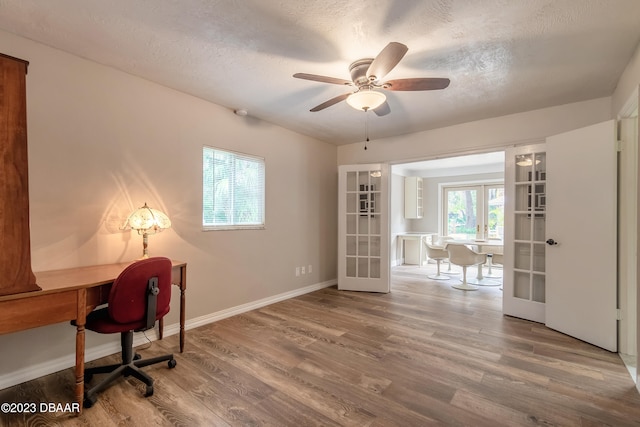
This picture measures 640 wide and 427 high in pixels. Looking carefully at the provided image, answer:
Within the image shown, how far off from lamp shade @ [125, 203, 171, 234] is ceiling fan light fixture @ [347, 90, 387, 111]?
6.53ft

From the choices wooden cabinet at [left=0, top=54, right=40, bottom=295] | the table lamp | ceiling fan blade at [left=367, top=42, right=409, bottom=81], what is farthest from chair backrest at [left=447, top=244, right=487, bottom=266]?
wooden cabinet at [left=0, top=54, right=40, bottom=295]

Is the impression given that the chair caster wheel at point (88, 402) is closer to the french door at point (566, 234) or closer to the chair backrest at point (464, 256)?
the french door at point (566, 234)

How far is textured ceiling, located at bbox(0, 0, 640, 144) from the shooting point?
1805mm

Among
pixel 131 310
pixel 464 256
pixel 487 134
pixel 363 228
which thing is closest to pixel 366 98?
pixel 131 310

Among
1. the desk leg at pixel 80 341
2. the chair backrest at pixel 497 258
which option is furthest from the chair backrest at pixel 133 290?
the chair backrest at pixel 497 258

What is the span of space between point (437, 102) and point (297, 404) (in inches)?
128

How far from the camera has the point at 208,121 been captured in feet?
10.9

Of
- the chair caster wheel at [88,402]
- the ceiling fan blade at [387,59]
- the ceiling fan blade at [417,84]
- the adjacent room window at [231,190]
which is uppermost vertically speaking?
the ceiling fan blade at [387,59]

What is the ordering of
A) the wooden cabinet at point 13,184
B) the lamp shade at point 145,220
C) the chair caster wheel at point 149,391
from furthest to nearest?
1. the lamp shade at point 145,220
2. the chair caster wheel at point 149,391
3. the wooden cabinet at point 13,184

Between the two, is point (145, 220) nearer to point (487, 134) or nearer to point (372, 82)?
point (372, 82)

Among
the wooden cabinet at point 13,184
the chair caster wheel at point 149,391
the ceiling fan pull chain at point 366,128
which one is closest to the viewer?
the wooden cabinet at point 13,184

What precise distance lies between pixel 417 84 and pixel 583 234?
2.36 meters

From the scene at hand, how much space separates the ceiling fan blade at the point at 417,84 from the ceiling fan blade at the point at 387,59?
154 millimetres

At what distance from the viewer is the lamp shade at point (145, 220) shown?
2.50m
